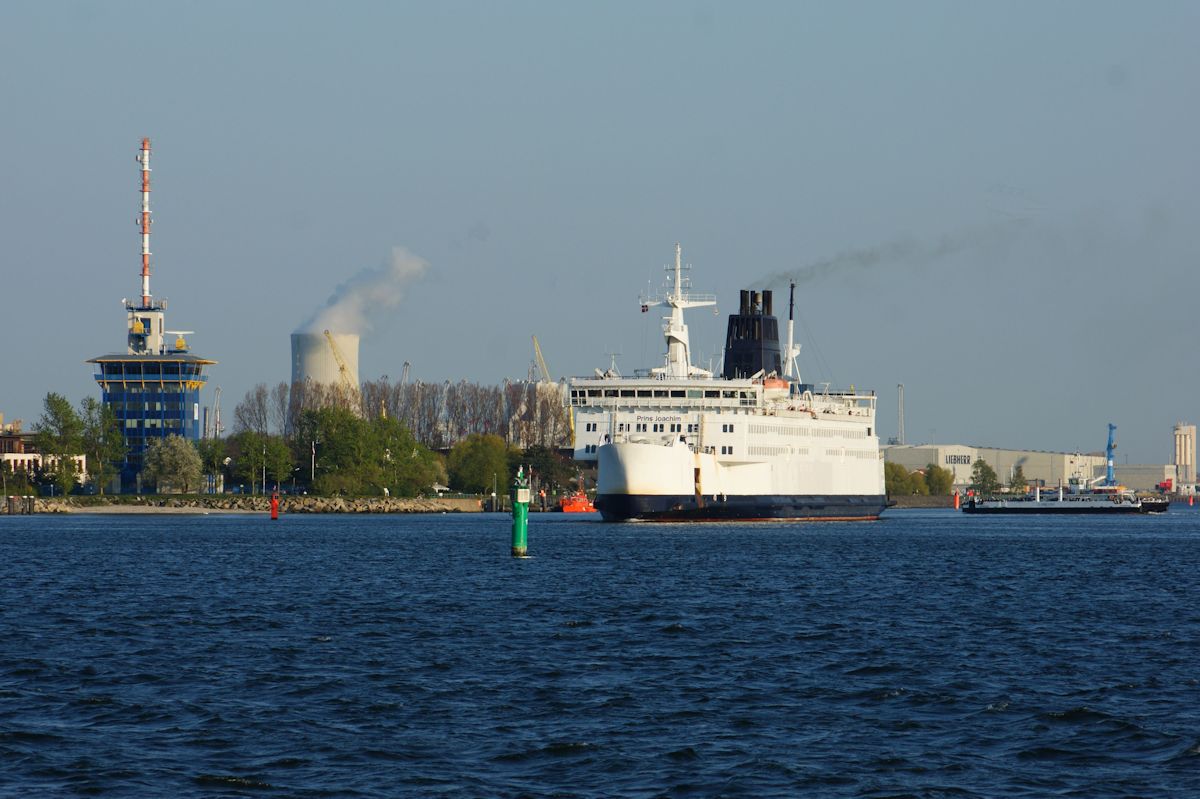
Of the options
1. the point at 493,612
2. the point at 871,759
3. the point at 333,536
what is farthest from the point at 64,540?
the point at 871,759

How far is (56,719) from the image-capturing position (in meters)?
24.3

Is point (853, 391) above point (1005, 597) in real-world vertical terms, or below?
above

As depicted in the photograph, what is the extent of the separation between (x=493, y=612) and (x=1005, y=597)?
1538 centimetres

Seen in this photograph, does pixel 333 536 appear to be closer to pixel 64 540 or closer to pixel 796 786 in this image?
pixel 64 540

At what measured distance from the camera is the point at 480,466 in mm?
163625

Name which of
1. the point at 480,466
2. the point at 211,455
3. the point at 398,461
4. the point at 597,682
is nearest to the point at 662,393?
the point at 398,461

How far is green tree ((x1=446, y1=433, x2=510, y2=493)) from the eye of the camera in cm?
16338

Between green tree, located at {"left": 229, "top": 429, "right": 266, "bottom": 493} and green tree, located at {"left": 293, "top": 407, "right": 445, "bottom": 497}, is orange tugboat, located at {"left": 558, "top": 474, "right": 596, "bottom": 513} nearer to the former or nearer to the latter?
green tree, located at {"left": 293, "top": 407, "right": 445, "bottom": 497}

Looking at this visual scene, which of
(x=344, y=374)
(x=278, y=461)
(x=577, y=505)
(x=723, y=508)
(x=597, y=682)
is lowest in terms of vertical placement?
(x=597, y=682)

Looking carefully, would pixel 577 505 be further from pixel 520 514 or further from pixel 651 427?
pixel 520 514

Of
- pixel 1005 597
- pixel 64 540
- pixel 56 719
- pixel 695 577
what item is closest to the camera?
pixel 56 719

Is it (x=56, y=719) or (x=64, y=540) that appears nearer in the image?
(x=56, y=719)

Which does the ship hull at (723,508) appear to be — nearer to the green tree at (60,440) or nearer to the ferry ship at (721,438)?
the ferry ship at (721,438)

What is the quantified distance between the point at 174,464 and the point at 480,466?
29.9 m
